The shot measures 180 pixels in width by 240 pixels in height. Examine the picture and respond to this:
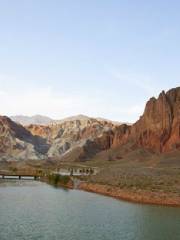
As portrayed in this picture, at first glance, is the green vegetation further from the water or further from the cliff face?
the cliff face

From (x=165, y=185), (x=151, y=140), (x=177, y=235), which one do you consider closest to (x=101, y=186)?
(x=165, y=185)

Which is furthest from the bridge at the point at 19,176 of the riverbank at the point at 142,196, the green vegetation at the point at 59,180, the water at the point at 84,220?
the water at the point at 84,220

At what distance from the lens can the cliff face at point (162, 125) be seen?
18184 centimetres

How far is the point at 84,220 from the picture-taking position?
48062 millimetres

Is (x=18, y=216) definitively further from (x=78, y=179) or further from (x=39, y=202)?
(x=78, y=179)

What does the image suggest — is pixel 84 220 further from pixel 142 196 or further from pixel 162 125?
pixel 162 125

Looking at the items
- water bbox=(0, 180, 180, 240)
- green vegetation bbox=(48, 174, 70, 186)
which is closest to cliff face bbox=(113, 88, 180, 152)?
green vegetation bbox=(48, 174, 70, 186)

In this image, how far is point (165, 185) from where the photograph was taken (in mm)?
73500

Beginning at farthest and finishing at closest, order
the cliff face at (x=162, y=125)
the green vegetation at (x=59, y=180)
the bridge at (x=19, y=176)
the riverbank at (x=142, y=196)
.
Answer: the cliff face at (x=162, y=125) < the bridge at (x=19, y=176) < the green vegetation at (x=59, y=180) < the riverbank at (x=142, y=196)

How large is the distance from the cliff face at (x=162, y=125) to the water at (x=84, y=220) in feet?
385

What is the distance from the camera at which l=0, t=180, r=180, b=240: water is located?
4047cm

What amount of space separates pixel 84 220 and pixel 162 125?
146432mm

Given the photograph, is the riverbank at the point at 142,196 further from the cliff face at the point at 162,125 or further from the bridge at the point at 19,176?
the cliff face at the point at 162,125

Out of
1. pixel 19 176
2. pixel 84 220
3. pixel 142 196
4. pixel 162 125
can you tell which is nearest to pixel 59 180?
pixel 19 176
